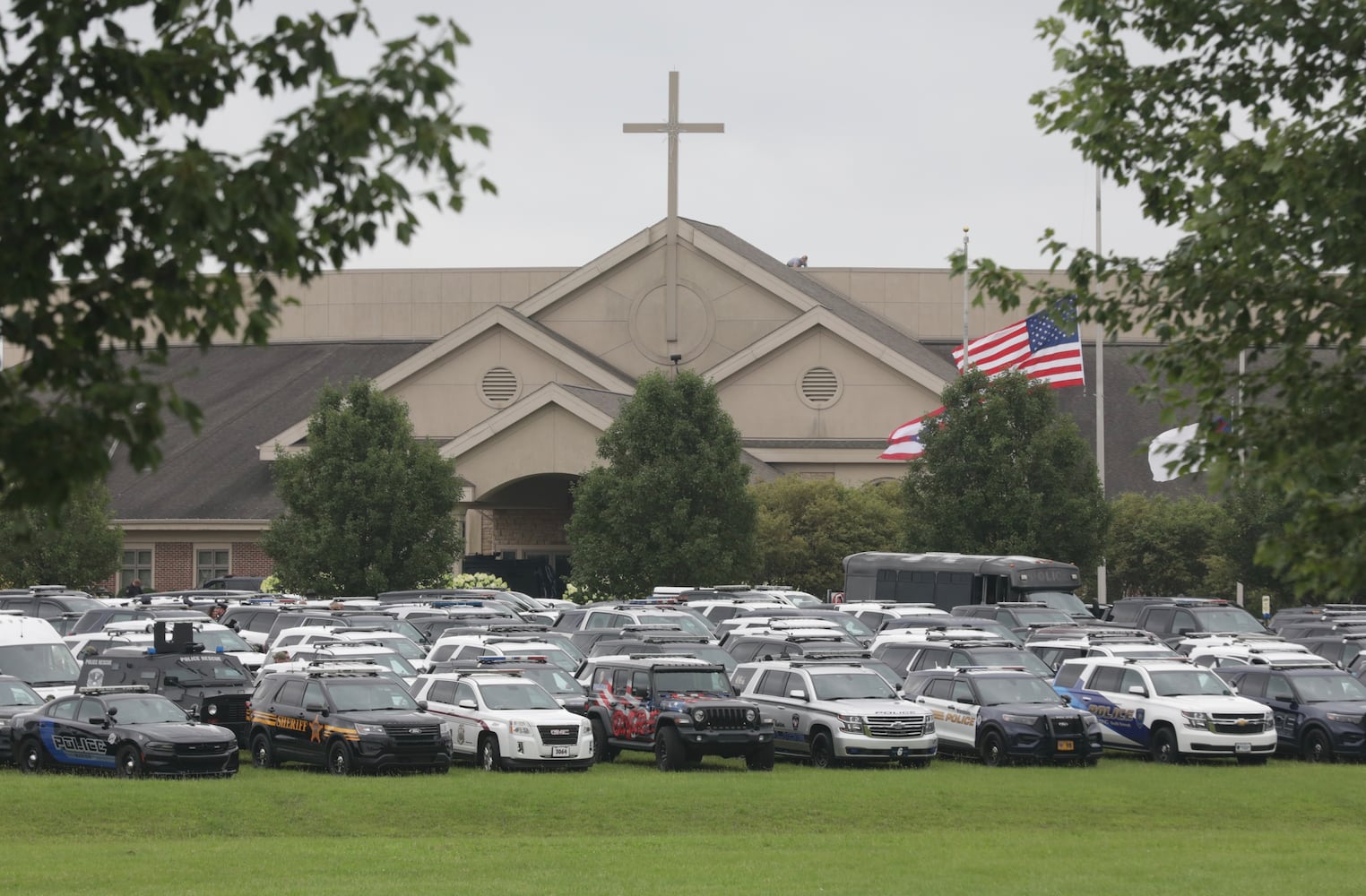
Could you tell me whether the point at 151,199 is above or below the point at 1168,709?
above

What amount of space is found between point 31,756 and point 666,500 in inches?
1065

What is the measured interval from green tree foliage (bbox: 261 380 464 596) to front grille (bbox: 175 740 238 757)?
2728cm

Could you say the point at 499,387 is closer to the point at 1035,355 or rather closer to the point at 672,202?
the point at 672,202

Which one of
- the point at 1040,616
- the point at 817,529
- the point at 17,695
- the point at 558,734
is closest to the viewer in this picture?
the point at 558,734

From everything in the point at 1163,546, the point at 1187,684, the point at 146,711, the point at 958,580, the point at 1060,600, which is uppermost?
the point at 1163,546

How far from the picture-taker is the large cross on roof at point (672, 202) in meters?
58.2

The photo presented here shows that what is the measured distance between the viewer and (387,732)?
2570 centimetres

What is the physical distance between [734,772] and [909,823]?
4.79 meters

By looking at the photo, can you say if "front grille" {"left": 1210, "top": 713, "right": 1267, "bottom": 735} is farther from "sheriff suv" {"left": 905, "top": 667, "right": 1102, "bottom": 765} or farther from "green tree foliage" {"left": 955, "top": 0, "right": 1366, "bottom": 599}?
"green tree foliage" {"left": 955, "top": 0, "right": 1366, "bottom": 599}

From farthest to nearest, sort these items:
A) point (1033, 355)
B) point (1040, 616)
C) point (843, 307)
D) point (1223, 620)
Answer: point (843, 307)
point (1033, 355)
point (1040, 616)
point (1223, 620)

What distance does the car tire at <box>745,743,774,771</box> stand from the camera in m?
27.2

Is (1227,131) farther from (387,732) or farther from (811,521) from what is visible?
(811,521)

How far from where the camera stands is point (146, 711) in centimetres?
2584

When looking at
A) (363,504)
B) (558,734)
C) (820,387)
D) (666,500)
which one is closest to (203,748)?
(558,734)
